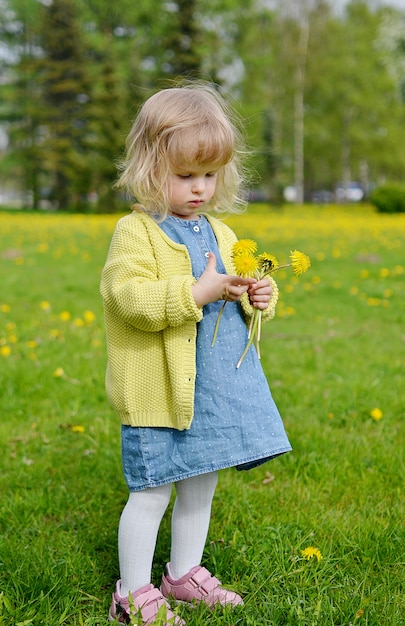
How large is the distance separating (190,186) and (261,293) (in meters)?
0.40

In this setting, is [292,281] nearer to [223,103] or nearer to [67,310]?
[67,310]

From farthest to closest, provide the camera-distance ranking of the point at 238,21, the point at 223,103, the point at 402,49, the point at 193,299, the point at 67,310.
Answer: the point at 238,21 → the point at 402,49 → the point at 67,310 → the point at 223,103 → the point at 193,299

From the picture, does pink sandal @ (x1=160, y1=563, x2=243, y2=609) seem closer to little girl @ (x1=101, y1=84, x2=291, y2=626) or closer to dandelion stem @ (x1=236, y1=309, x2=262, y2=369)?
little girl @ (x1=101, y1=84, x2=291, y2=626)

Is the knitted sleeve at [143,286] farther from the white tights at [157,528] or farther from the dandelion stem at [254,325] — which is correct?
the white tights at [157,528]

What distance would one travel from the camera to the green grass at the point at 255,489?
7.19 feet

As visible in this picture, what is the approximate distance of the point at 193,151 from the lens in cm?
198

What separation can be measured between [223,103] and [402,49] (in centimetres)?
2266

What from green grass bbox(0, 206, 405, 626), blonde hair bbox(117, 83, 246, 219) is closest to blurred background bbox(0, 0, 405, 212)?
green grass bbox(0, 206, 405, 626)

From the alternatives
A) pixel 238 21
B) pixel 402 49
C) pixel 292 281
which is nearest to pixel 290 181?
pixel 238 21

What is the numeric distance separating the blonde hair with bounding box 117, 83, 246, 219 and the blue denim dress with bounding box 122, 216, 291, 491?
0.13 metres

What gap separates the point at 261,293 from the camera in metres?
2.00

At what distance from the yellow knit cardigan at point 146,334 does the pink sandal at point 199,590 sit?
1.98 feet

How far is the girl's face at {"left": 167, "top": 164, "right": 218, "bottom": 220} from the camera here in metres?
2.03

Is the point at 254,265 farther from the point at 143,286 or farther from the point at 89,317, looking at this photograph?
the point at 89,317
